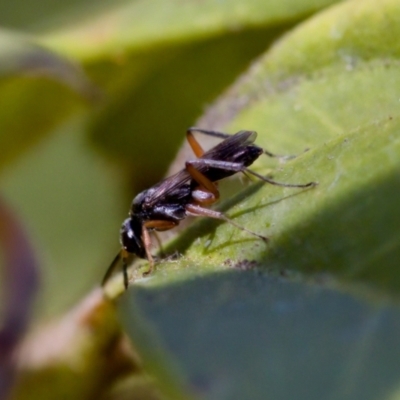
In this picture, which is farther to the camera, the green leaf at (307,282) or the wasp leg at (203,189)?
the wasp leg at (203,189)

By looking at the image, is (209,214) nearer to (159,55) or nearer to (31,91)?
(159,55)

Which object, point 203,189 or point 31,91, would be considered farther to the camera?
point 31,91

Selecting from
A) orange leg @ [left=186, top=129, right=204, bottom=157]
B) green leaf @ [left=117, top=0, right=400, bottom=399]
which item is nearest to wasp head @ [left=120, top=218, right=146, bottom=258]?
orange leg @ [left=186, top=129, right=204, bottom=157]

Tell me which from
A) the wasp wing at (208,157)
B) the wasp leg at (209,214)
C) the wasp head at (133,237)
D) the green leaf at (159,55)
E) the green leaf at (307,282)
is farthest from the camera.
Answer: the green leaf at (159,55)

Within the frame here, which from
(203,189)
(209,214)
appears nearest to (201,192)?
(203,189)

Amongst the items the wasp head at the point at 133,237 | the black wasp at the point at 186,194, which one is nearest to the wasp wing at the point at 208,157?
the black wasp at the point at 186,194

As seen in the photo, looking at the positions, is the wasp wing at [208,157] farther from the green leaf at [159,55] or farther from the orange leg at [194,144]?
the green leaf at [159,55]

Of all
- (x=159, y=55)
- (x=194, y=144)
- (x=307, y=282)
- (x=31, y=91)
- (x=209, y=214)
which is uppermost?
(x=31, y=91)
